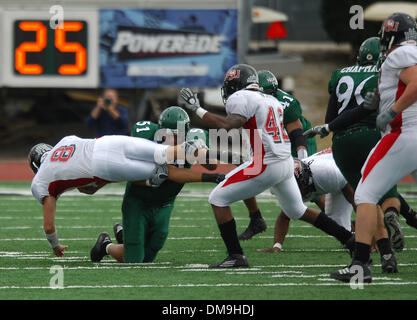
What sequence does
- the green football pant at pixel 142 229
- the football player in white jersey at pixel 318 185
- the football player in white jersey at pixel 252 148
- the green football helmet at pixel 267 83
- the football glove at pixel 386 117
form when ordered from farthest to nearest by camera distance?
1. the green football helmet at pixel 267 83
2. the football player in white jersey at pixel 318 185
3. the green football pant at pixel 142 229
4. the football player in white jersey at pixel 252 148
5. the football glove at pixel 386 117

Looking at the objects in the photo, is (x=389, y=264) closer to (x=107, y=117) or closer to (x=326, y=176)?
(x=326, y=176)

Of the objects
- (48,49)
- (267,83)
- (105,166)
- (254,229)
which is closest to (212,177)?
(105,166)

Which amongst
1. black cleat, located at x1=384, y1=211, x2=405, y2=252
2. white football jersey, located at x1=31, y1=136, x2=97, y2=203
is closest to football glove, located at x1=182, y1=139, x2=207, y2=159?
white football jersey, located at x1=31, y1=136, x2=97, y2=203

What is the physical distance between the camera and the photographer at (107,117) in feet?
46.9

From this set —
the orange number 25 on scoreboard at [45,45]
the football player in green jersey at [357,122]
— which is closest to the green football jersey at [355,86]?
the football player in green jersey at [357,122]

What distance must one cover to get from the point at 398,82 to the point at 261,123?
108cm

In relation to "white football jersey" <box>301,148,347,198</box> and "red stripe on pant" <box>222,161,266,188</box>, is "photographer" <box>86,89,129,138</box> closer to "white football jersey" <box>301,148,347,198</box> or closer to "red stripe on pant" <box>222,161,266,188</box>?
"white football jersey" <box>301,148,347,198</box>

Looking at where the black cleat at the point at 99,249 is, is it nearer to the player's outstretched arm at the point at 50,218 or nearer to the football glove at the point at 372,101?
the player's outstretched arm at the point at 50,218

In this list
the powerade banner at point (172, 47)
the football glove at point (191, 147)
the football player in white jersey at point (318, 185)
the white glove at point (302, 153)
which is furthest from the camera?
the powerade banner at point (172, 47)

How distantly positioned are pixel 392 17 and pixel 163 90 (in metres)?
15.1

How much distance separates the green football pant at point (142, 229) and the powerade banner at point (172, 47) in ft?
34.0

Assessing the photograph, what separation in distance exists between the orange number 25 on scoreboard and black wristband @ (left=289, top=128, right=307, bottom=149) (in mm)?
8860
